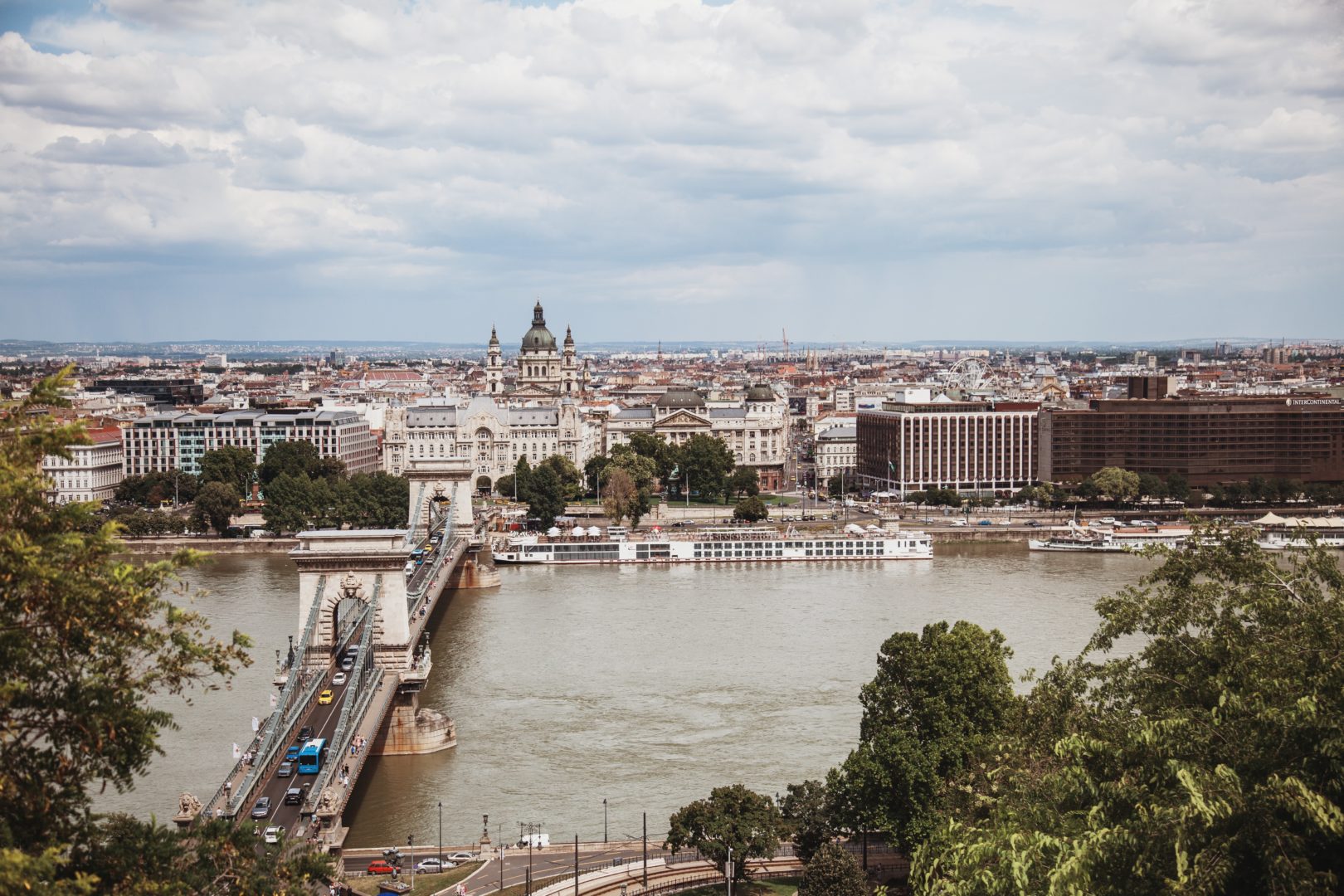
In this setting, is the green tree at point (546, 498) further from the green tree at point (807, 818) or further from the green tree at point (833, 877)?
Answer: the green tree at point (833, 877)

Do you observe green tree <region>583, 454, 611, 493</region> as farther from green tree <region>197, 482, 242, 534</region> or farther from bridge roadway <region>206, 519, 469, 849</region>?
bridge roadway <region>206, 519, 469, 849</region>

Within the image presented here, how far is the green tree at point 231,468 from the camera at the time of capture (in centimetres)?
4341

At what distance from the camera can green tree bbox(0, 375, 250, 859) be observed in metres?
6.41

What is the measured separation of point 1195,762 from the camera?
290 inches

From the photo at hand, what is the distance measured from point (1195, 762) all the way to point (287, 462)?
3875 cm

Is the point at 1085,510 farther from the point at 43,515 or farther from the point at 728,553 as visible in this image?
the point at 43,515

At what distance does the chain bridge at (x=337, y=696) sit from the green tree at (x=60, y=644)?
4.69 meters

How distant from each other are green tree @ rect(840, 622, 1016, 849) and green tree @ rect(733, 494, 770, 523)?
2731cm

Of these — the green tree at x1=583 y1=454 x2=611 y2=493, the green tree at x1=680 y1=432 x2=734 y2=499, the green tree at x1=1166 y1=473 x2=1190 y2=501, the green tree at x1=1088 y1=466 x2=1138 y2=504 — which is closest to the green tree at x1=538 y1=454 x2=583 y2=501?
the green tree at x1=583 y1=454 x2=611 y2=493

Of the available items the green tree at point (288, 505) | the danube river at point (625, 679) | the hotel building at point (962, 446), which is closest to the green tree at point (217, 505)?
the green tree at point (288, 505)

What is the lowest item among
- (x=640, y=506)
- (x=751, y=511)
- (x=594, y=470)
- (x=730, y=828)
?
(x=751, y=511)

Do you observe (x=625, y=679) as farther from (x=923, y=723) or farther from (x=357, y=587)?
(x=923, y=723)

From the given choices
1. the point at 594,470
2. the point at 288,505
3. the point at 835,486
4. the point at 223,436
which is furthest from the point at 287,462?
the point at 835,486

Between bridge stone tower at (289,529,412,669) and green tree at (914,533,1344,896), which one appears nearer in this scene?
green tree at (914,533,1344,896)
